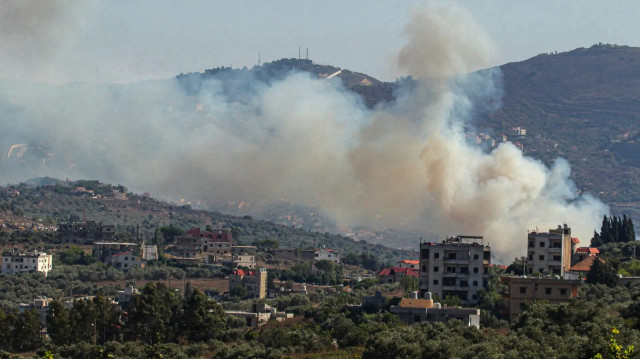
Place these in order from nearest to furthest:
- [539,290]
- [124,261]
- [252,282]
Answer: [539,290], [252,282], [124,261]

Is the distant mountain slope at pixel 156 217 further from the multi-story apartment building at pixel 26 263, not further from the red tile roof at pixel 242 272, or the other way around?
the red tile roof at pixel 242 272

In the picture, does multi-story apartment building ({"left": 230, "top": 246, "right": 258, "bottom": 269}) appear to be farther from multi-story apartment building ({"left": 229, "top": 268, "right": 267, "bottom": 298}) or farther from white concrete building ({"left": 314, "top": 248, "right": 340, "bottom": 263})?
multi-story apartment building ({"left": 229, "top": 268, "right": 267, "bottom": 298})

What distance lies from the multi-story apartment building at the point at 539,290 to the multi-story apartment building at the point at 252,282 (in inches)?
1439

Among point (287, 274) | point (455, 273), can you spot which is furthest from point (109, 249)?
point (455, 273)

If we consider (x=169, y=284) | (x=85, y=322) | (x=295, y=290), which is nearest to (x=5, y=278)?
(x=169, y=284)

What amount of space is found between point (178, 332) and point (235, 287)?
3333 centimetres

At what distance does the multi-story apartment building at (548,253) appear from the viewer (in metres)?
79.1

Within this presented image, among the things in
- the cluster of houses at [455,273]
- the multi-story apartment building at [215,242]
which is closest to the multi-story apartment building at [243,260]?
the cluster of houses at [455,273]

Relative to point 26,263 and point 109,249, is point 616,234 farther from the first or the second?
point 26,263

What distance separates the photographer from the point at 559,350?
44344mm

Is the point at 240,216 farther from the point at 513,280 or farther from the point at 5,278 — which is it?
the point at 513,280

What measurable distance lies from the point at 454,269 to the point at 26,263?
4679 cm

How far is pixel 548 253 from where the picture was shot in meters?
79.6

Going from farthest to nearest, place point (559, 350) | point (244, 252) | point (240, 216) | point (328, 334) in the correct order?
point (240, 216) < point (244, 252) < point (328, 334) < point (559, 350)
